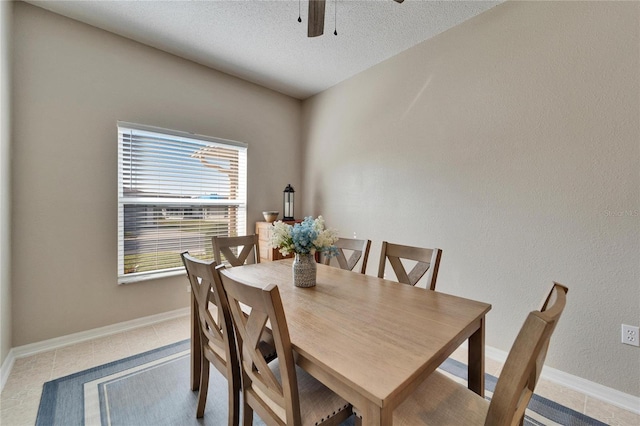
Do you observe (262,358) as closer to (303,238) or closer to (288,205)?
(303,238)

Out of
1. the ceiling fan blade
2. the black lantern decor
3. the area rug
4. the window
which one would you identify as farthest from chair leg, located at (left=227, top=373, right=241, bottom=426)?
the black lantern decor

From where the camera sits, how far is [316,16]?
1.68m

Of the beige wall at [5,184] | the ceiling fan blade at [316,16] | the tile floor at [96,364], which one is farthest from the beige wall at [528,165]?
the beige wall at [5,184]

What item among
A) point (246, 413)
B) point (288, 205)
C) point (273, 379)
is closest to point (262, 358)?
point (273, 379)

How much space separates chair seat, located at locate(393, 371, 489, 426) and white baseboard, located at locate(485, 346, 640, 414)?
135 centimetres

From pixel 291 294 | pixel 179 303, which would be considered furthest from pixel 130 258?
pixel 291 294

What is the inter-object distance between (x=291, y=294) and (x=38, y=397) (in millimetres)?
1760

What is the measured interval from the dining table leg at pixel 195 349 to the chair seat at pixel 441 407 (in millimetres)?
1259

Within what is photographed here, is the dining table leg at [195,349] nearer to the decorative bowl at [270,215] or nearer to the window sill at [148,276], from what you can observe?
the window sill at [148,276]

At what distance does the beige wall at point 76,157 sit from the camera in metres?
2.18

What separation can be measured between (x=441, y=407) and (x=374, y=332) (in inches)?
15.2

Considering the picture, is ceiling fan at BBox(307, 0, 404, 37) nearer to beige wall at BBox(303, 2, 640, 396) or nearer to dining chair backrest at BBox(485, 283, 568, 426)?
beige wall at BBox(303, 2, 640, 396)

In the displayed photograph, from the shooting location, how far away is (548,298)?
1.00 meters

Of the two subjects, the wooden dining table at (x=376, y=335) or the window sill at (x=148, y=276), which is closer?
the wooden dining table at (x=376, y=335)
